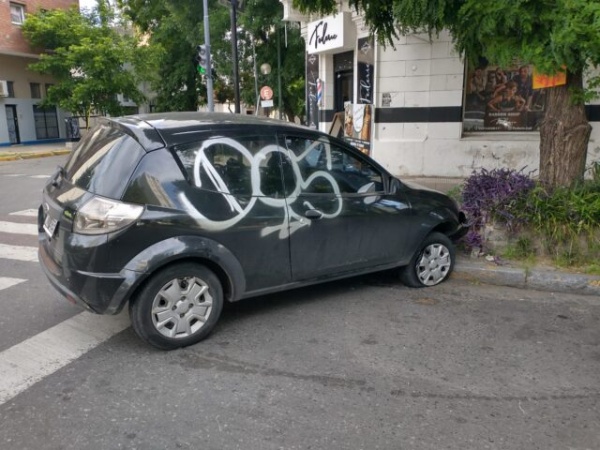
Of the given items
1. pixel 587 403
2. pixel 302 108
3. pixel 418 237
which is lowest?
pixel 587 403

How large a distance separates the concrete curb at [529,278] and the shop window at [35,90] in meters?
29.0

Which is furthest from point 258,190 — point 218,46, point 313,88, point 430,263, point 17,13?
point 17,13

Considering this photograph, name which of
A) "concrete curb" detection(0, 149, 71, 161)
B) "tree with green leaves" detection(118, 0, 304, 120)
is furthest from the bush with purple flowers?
"concrete curb" detection(0, 149, 71, 161)

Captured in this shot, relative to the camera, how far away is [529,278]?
5535mm

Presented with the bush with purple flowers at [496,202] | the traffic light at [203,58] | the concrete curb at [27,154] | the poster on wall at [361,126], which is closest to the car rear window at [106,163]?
the bush with purple flowers at [496,202]

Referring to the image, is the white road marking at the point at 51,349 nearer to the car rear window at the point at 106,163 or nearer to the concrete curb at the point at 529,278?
the car rear window at the point at 106,163

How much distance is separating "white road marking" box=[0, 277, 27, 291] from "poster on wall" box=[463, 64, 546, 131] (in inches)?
362

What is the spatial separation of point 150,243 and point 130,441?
137 centimetres

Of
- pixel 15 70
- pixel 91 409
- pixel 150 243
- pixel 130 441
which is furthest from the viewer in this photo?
pixel 15 70

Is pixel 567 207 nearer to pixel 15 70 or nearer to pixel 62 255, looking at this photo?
pixel 62 255

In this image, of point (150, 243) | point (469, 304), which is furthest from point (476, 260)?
point (150, 243)

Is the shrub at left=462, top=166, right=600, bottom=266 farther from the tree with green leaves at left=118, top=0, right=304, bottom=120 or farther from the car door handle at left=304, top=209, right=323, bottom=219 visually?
the tree with green leaves at left=118, top=0, right=304, bottom=120

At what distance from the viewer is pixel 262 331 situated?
4.37 metres

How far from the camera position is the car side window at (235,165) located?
13.2 feet
